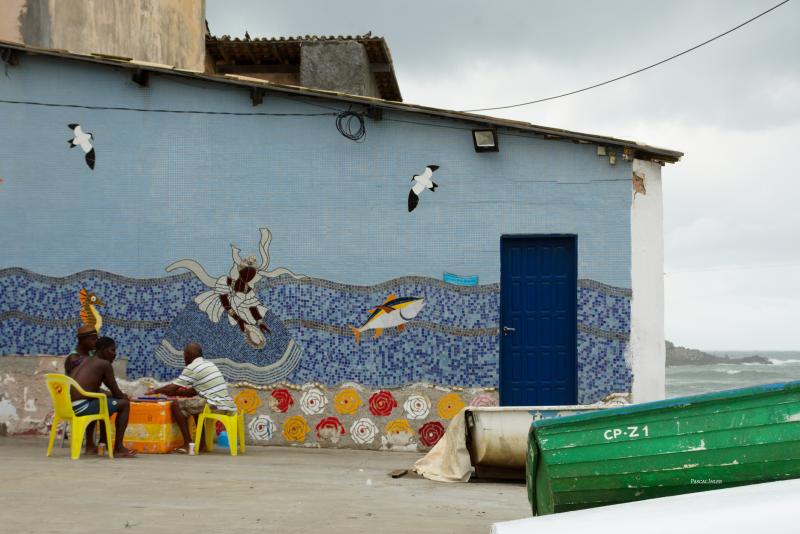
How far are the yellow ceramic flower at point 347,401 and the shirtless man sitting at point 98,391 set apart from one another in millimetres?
2634

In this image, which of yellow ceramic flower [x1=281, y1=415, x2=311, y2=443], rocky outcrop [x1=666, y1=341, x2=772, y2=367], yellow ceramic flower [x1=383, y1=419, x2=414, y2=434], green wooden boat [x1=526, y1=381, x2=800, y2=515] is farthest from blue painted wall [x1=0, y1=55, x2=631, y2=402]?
rocky outcrop [x1=666, y1=341, x2=772, y2=367]

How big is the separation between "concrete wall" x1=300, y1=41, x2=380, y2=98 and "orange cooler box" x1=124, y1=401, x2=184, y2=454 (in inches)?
340

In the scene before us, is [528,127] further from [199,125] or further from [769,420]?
[769,420]

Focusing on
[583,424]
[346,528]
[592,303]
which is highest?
[592,303]

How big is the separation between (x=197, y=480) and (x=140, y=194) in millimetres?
4913

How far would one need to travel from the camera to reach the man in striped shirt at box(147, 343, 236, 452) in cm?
1148

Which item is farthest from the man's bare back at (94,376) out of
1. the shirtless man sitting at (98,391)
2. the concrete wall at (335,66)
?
the concrete wall at (335,66)

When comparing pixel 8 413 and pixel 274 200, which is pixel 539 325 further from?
pixel 8 413

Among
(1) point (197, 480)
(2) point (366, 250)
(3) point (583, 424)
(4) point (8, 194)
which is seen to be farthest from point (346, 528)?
(4) point (8, 194)

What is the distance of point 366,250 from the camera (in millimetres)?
12844

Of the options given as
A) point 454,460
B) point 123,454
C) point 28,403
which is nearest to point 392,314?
point 454,460

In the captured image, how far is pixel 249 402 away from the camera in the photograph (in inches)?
506

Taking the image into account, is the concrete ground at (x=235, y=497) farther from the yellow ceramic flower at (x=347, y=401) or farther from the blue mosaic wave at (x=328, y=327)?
the blue mosaic wave at (x=328, y=327)

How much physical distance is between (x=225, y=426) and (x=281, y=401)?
4.27ft
